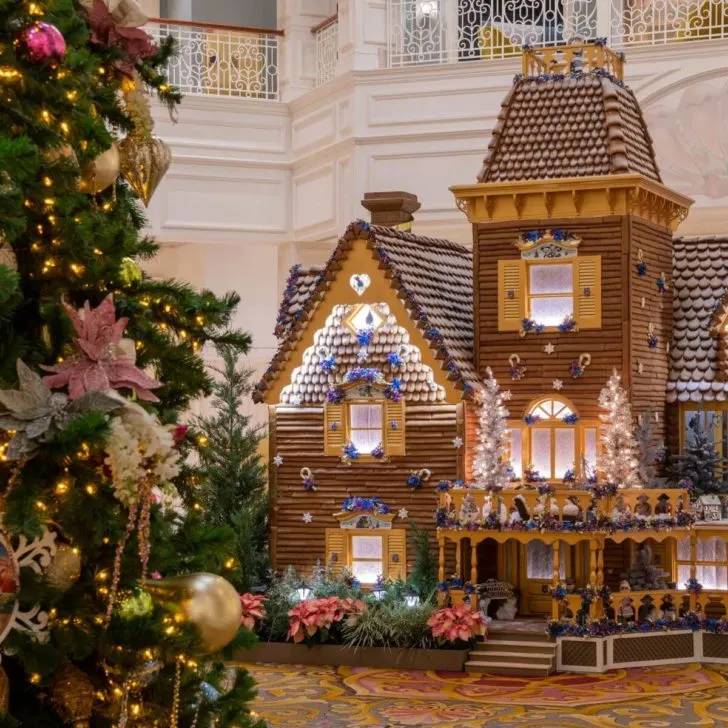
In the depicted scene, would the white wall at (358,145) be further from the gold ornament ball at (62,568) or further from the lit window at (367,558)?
the gold ornament ball at (62,568)

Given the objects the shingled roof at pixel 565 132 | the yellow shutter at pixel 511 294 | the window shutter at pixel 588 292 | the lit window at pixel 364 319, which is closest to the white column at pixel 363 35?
the shingled roof at pixel 565 132

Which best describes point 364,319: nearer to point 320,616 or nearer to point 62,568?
point 320,616

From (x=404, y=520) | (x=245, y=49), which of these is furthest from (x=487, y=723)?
(x=245, y=49)

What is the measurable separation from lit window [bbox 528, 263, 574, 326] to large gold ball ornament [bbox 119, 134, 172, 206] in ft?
30.0

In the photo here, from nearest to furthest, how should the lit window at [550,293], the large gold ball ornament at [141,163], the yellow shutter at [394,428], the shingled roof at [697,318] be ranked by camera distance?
1. the large gold ball ornament at [141,163]
2. the yellow shutter at [394,428]
3. the lit window at [550,293]
4. the shingled roof at [697,318]

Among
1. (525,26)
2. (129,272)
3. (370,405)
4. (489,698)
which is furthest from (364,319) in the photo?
(129,272)

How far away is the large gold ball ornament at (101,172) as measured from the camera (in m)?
5.30

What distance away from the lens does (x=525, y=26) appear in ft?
61.1

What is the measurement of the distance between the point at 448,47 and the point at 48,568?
1454 centimetres

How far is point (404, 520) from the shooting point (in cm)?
1469

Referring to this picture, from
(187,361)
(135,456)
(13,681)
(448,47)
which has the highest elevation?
(448,47)

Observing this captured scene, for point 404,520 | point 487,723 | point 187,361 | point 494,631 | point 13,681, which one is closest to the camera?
point 13,681

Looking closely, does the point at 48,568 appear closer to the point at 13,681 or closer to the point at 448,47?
the point at 13,681

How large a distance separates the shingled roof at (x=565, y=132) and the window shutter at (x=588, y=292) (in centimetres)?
86
